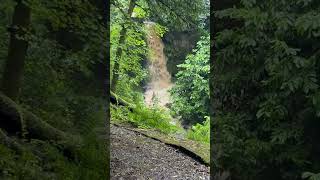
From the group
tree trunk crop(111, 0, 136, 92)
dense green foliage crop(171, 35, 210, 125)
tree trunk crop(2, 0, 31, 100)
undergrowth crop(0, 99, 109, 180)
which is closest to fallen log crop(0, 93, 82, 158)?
undergrowth crop(0, 99, 109, 180)

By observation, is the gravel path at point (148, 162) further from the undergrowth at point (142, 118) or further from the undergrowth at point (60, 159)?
the undergrowth at point (142, 118)

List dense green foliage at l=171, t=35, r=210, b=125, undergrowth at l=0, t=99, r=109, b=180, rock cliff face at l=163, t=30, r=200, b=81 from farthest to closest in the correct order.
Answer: rock cliff face at l=163, t=30, r=200, b=81 → dense green foliage at l=171, t=35, r=210, b=125 → undergrowth at l=0, t=99, r=109, b=180

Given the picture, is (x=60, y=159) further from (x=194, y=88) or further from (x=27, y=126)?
(x=194, y=88)

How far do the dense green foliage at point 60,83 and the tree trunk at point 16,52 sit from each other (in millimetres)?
90

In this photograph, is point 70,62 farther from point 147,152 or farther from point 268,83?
point 268,83

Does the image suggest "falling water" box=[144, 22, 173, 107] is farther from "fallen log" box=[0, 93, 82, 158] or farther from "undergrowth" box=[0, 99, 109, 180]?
"fallen log" box=[0, 93, 82, 158]

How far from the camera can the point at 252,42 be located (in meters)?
3.92

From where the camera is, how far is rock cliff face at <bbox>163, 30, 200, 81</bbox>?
19.0 m

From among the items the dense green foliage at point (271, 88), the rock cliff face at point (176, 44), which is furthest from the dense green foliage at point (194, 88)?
the dense green foliage at point (271, 88)

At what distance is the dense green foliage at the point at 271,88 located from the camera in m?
3.64

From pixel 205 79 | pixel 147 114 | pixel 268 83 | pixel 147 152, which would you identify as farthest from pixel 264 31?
pixel 205 79

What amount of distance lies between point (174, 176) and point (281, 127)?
355 centimetres

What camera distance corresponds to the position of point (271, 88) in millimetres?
3975

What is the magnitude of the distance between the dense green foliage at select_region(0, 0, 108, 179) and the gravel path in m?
0.43
